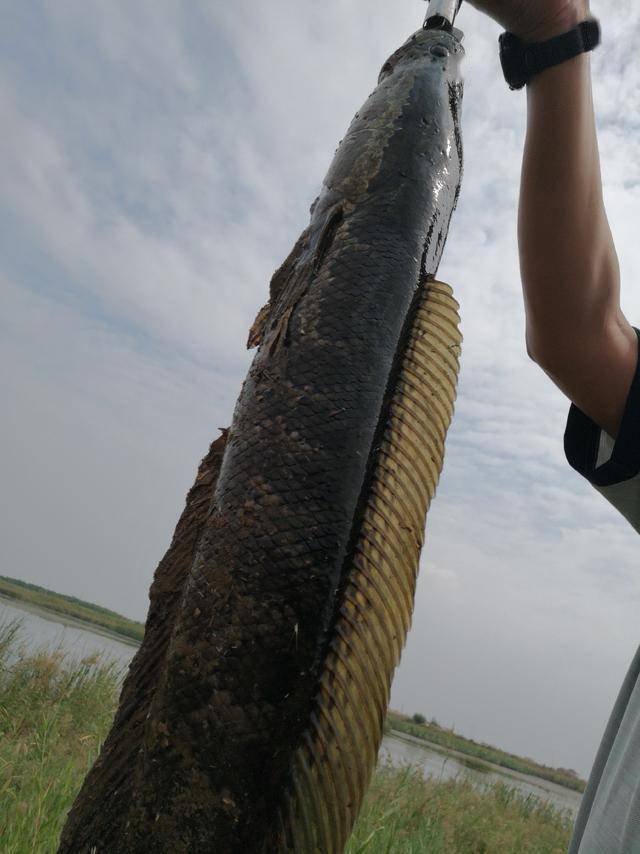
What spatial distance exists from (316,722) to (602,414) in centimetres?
106

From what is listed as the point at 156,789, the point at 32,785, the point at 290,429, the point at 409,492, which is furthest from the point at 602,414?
the point at 32,785

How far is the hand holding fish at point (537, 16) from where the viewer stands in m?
1.53

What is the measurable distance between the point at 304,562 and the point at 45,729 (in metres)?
5.21

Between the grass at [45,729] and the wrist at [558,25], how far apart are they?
142 inches

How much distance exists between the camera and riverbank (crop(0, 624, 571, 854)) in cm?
415

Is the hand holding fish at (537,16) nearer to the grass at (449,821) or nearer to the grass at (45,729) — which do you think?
the grass at (45,729)

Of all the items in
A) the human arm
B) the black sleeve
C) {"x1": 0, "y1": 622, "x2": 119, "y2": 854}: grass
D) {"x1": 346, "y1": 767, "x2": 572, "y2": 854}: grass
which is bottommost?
{"x1": 0, "y1": 622, "x2": 119, "y2": 854}: grass

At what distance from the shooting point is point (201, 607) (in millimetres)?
1504

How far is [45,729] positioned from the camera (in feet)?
19.0

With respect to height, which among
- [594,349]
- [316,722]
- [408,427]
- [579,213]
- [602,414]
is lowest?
[316,722]

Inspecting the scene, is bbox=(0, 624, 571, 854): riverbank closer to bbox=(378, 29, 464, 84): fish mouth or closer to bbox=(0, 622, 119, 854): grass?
bbox=(0, 622, 119, 854): grass

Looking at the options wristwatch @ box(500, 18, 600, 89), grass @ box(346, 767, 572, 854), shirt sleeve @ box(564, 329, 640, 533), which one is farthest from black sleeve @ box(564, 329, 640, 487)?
grass @ box(346, 767, 572, 854)

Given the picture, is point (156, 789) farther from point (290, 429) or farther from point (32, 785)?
point (32, 785)

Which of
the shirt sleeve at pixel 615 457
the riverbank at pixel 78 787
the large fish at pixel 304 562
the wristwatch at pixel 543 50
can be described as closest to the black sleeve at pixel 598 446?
the shirt sleeve at pixel 615 457
